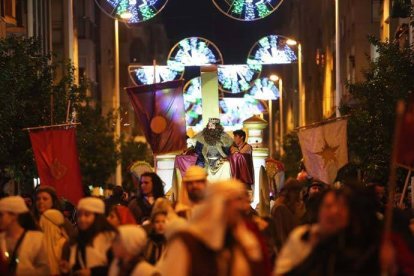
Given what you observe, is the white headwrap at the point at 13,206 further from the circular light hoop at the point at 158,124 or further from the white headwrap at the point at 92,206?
the circular light hoop at the point at 158,124

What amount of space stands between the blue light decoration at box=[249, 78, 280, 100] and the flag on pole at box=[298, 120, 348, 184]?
39386 millimetres

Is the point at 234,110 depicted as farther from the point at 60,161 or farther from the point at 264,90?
the point at 60,161

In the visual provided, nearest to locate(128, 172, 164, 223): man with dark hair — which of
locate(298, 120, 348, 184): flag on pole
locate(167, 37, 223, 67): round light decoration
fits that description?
locate(298, 120, 348, 184): flag on pole

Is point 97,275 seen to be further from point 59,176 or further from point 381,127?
point 381,127

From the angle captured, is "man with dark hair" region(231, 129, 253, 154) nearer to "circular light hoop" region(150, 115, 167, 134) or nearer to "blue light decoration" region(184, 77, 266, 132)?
"circular light hoop" region(150, 115, 167, 134)

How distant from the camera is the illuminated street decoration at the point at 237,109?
66.4 m

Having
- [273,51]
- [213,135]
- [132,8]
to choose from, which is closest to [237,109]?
[273,51]

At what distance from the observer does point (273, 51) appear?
46562mm

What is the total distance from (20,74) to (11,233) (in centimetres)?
1592

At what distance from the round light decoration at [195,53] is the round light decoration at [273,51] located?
150 centimetres

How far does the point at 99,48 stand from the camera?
8469cm

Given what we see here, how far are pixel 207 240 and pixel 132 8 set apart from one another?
2684cm

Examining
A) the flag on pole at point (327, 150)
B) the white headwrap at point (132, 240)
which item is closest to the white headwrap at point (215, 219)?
the white headwrap at point (132, 240)

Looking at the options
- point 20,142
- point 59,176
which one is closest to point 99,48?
point 20,142
